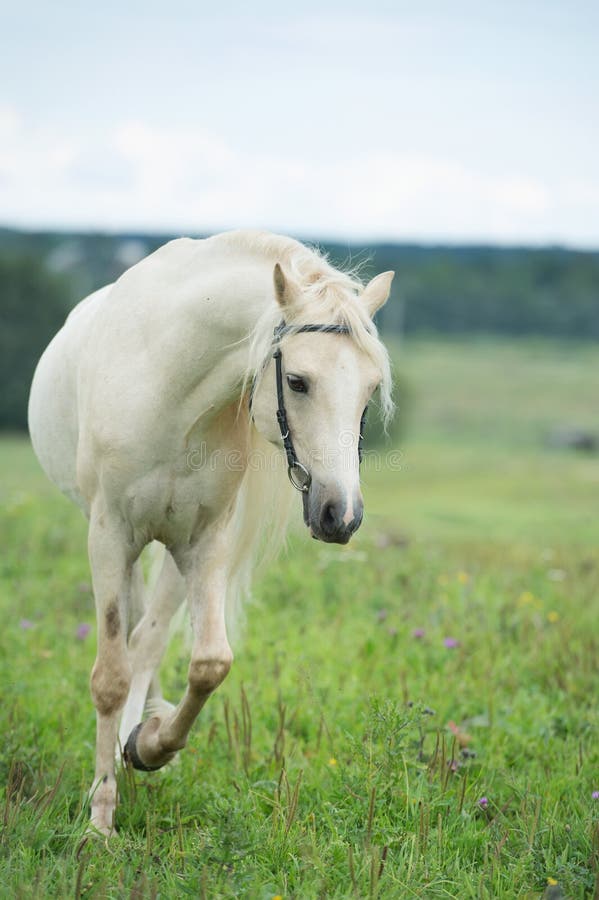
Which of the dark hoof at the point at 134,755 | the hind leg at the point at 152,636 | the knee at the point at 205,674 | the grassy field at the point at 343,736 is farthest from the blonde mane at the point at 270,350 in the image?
the dark hoof at the point at 134,755

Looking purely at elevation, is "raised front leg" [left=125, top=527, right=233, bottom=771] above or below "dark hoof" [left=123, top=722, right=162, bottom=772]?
above

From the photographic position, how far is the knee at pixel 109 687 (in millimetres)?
4125

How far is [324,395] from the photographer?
11.2 ft

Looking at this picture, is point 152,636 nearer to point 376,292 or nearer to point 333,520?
point 333,520

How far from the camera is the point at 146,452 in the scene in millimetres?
3982

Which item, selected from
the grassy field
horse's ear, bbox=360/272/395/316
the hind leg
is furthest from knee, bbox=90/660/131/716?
horse's ear, bbox=360/272/395/316

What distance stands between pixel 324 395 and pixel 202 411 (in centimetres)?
76

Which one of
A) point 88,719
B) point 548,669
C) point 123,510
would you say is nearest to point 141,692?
point 88,719

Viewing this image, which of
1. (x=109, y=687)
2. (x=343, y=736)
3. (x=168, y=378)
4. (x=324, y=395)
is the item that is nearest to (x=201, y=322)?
(x=168, y=378)

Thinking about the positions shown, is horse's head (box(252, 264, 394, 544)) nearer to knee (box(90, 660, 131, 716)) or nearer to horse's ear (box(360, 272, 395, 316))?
horse's ear (box(360, 272, 395, 316))

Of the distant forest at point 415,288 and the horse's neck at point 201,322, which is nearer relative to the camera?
the horse's neck at point 201,322

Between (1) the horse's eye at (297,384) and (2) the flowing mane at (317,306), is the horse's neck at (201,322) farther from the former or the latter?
(1) the horse's eye at (297,384)

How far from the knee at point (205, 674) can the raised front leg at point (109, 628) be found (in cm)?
41

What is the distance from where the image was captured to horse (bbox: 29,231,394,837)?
11.5ft
